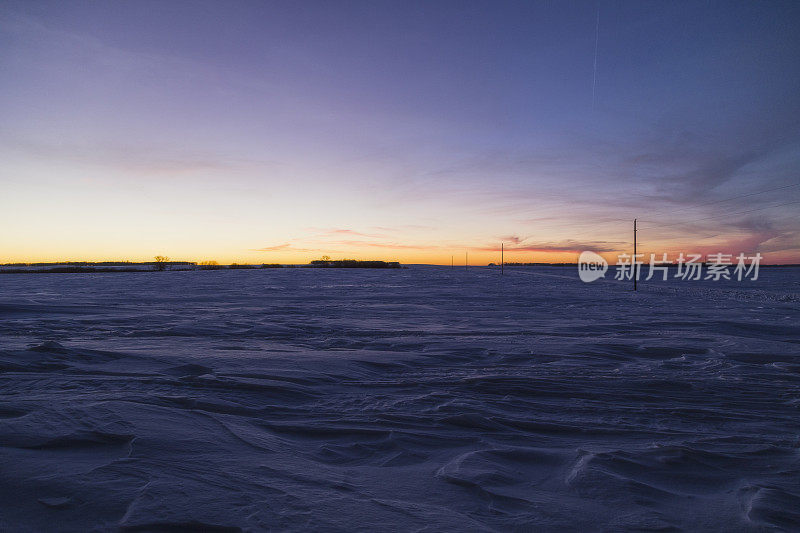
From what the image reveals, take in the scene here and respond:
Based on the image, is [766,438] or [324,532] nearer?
[324,532]

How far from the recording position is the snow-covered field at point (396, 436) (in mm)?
1938

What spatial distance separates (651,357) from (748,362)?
1164mm

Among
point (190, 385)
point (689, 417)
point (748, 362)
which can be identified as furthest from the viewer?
point (748, 362)

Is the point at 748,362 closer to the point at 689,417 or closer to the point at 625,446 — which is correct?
the point at 689,417

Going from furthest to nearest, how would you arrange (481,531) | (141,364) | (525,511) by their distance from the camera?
(141,364), (525,511), (481,531)

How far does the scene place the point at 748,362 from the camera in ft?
17.4

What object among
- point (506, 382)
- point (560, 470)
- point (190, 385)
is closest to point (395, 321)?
point (506, 382)

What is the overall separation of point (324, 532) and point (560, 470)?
4.89 feet

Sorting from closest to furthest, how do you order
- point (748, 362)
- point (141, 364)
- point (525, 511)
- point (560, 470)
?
point (525, 511)
point (560, 470)
point (141, 364)
point (748, 362)

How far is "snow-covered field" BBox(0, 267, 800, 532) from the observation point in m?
1.94

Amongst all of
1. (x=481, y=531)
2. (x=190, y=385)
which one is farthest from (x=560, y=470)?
(x=190, y=385)

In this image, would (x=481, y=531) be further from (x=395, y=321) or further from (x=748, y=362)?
(x=395, y=321)

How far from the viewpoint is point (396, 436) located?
290 centimetres

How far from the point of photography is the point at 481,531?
1.82 meters
